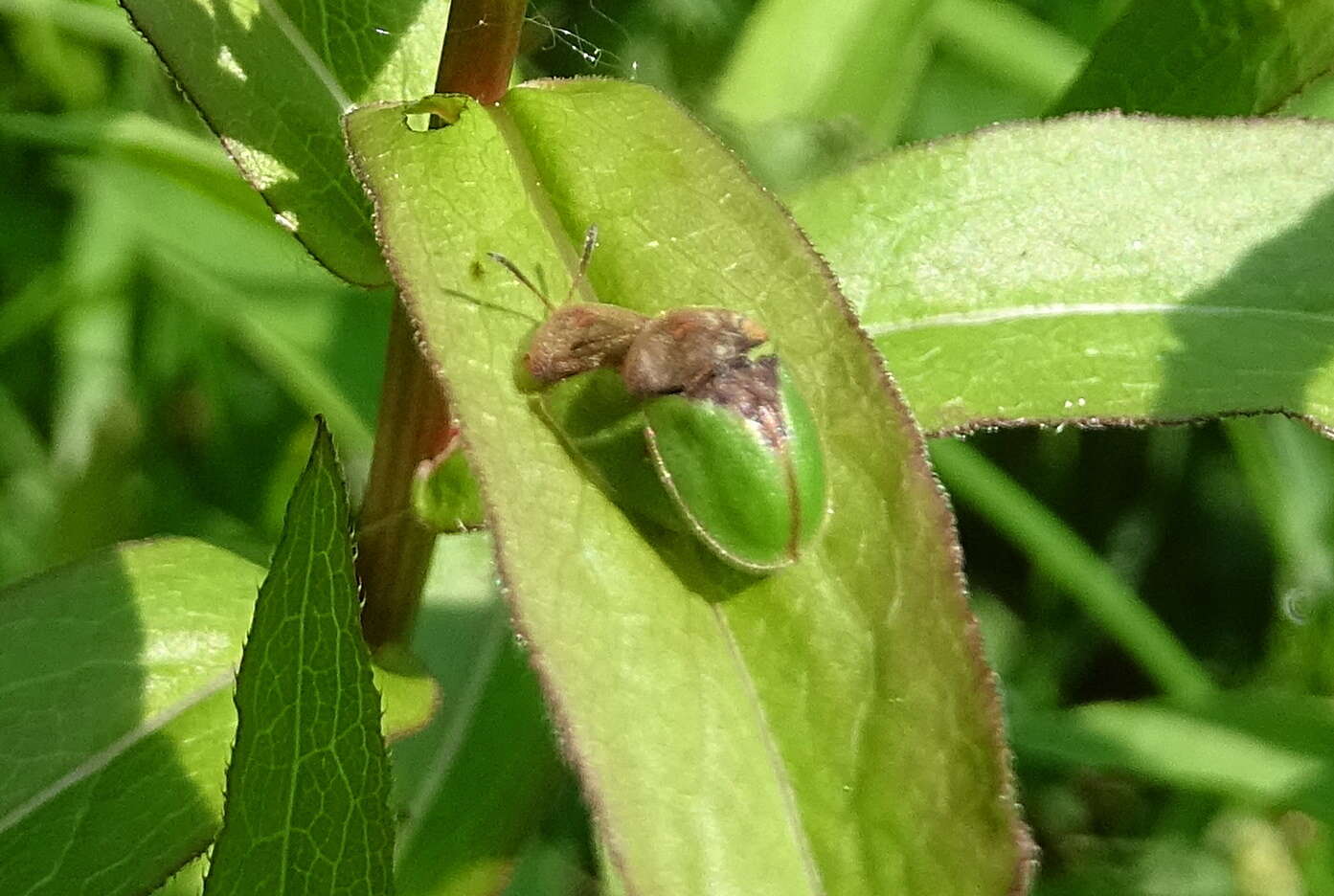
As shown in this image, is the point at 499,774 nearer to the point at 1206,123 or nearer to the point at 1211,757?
the point at 1206,123

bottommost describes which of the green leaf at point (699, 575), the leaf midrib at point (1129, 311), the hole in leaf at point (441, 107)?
the green leaf at point (699, 575)

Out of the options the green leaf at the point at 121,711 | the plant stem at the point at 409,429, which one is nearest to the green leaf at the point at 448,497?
the plant stem at the point at 409,429

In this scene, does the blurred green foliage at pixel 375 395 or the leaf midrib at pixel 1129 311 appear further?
the blurred green foliage at pixel 375 395

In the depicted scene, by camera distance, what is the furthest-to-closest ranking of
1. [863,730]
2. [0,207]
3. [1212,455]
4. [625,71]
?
[1212,455], [0,207], [625,71], [863,730]

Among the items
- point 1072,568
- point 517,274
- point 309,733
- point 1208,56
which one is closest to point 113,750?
point 309,733

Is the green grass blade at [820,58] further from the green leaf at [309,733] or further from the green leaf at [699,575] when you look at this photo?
the green leaf at [309,733]

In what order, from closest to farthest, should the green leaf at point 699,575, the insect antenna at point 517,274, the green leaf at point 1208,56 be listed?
1. the green leaf at point 699,575
2. the insect antenna at point 517,274
3. the green leaf at point 1208,56

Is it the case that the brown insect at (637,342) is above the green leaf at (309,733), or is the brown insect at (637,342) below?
above

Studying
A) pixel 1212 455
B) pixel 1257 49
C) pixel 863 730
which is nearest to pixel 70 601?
pixel 863 730
